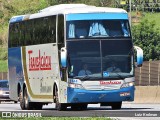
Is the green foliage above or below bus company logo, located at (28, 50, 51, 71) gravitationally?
below

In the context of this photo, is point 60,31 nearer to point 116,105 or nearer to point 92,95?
point 92,95

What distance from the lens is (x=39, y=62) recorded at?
118ft

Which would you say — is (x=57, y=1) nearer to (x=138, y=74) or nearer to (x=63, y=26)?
(x=138, y=74)

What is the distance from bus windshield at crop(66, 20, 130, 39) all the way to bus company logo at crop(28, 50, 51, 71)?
251cm

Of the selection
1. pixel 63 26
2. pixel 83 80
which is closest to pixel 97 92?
pixel 83 80

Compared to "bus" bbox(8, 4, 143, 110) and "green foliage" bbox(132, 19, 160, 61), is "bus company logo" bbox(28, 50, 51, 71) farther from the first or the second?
"green foliage" bbox(132, 19, 160, 61)

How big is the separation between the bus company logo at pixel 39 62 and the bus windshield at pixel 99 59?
8.78ft

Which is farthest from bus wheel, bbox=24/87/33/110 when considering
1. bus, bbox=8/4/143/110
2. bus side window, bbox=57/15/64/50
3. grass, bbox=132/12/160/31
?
grass, bbox=132/12/160/31

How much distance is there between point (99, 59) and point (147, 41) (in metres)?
54.5

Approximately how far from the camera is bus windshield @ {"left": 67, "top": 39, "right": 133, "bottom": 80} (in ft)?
105

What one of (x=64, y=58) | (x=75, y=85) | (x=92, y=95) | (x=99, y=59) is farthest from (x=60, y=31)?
(x=92, y=95)

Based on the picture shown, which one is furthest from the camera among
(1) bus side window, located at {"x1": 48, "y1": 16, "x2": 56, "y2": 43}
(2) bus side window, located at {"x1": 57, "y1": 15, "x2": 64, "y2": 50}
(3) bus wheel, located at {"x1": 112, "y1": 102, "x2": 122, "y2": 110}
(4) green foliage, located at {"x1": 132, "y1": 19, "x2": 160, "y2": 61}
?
(4) green foliage, located at {"x1": 132, "y1": 19, "x2": 160, "y2": 61}

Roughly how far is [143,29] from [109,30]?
2213 inches

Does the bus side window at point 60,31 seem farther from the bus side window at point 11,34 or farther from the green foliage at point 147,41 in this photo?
the green foliage at point 147,41
